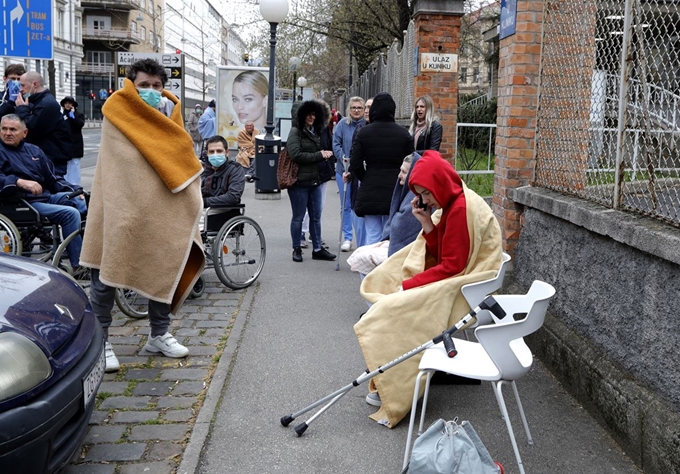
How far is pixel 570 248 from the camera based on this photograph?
495cm

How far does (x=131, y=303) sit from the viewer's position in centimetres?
626

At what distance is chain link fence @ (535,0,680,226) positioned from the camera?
4.34m

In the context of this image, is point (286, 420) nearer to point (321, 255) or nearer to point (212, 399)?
point (212, 399)

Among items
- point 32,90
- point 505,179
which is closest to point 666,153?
point 505,179

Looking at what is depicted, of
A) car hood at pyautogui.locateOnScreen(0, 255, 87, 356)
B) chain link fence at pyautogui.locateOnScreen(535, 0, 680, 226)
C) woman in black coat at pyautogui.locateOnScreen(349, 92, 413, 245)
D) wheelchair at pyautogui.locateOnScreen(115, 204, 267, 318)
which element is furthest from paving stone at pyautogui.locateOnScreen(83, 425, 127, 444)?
woman in black coat at pyautogui.locateOnScreen(349, 92, 413, 245)

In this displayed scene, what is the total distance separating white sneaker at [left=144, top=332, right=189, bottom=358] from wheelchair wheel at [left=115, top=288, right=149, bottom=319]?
72 centimetres

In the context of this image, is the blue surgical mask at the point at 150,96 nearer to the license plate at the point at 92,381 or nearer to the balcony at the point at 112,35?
the license plate at the point at 92,381

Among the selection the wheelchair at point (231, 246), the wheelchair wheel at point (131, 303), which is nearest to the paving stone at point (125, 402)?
the wheelchair wheel at point (131, 303)

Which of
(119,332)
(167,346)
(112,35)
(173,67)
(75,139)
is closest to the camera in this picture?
(167,346)

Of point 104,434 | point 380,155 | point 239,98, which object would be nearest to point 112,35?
point 239,98

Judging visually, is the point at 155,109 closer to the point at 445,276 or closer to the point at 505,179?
the point at 445,276

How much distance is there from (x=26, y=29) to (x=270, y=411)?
6.28m

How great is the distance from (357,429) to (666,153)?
2.43 metres

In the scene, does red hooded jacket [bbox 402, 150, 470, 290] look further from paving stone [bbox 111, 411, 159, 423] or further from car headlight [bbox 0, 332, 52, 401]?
car headlight [bbox 0, 332, 52, 401]
